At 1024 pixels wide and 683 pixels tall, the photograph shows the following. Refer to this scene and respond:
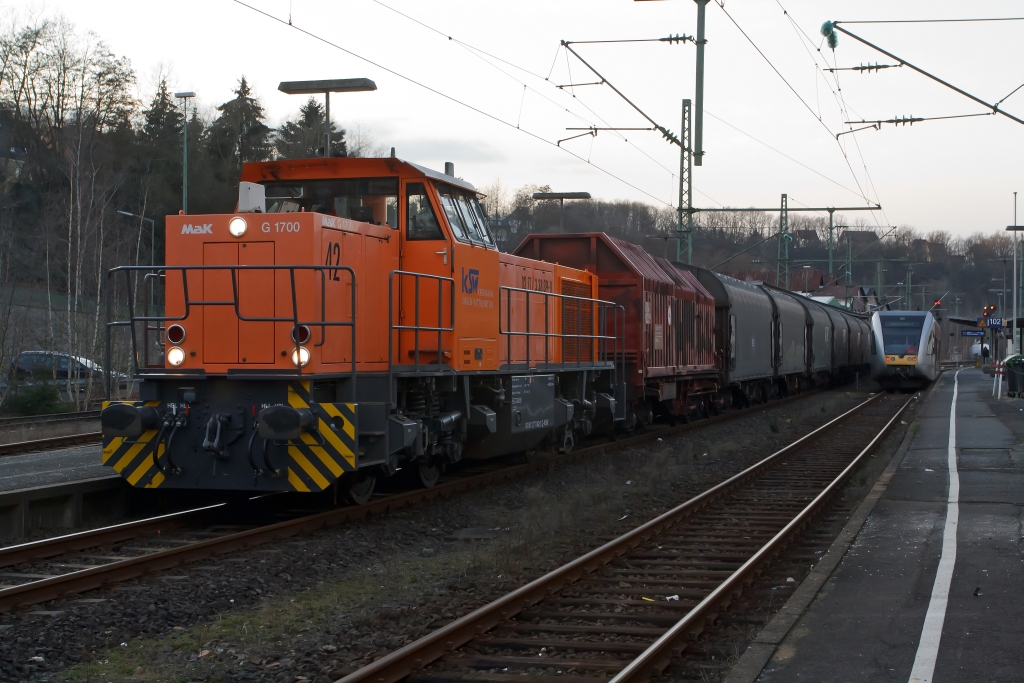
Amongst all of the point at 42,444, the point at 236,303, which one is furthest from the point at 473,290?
the point at 42,444

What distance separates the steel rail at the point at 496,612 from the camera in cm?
492

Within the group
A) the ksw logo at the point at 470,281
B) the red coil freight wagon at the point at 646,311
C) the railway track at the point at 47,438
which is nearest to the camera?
the ksw logo at the point at 470,281

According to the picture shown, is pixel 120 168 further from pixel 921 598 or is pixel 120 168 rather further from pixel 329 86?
pixel 921 598

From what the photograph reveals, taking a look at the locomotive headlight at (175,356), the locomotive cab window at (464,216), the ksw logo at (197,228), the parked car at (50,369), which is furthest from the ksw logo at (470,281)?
the parked car at (50,369)

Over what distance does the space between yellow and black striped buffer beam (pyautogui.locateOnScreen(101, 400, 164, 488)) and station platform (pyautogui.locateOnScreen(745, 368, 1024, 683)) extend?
579 centimetres

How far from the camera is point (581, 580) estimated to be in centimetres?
725

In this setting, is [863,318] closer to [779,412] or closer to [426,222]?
[779,412]

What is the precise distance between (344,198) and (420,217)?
0.82 meters

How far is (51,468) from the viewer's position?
1202cm

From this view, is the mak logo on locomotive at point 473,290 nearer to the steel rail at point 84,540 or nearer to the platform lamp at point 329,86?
the steel rail at point 84,540

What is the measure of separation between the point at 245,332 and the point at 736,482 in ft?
21.9

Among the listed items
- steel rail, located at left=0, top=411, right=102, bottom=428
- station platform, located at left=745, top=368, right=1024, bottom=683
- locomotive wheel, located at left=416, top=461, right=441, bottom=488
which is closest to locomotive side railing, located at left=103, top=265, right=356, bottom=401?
locomotive wheel, located at left=416, top=461, right=441, bottom=488

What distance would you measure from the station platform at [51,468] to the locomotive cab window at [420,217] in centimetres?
466

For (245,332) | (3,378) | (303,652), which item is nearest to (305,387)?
(245,332)
